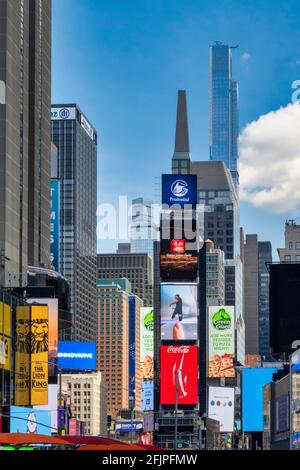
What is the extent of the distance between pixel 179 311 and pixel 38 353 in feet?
309

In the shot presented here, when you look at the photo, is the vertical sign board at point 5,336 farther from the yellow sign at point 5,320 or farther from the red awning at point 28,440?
the red awning at point 28,440

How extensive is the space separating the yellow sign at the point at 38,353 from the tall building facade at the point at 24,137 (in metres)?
19.7

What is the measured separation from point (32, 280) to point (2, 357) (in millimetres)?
48582

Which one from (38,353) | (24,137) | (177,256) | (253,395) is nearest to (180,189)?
(177,256)

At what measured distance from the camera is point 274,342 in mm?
133625

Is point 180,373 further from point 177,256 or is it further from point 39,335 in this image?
point 39,335

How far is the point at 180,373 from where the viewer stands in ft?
578

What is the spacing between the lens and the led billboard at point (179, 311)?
181875 mm

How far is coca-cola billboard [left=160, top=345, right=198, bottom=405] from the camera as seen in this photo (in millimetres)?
176875

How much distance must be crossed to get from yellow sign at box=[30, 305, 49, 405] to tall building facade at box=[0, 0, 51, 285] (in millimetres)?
19741

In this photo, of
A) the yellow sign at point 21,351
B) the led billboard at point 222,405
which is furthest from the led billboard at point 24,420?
the led billboard at point 222,405
